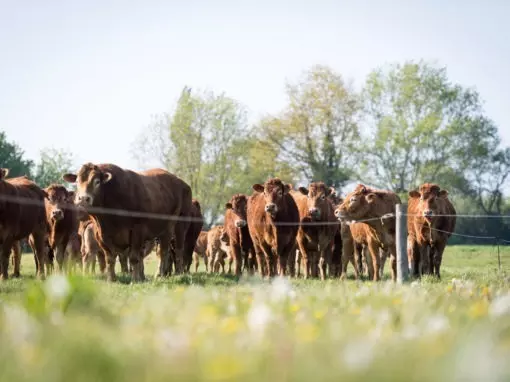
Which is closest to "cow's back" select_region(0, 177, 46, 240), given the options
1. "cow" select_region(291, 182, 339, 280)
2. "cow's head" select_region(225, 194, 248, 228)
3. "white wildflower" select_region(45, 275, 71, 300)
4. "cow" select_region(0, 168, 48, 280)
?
"cow" select_region(0, 168, 48, 280)

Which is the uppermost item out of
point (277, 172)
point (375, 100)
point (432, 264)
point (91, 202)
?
point (375, 100)

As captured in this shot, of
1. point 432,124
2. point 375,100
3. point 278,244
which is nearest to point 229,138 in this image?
point 375,100

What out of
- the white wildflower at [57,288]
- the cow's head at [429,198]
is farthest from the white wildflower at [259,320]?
the cow's head at [429,198]

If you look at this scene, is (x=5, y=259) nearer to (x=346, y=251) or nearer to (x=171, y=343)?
(x=346, y=251)

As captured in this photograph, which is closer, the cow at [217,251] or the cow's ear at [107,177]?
the cow's ear at [107,177]

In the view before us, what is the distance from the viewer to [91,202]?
1352 cm

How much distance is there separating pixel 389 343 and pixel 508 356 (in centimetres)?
65

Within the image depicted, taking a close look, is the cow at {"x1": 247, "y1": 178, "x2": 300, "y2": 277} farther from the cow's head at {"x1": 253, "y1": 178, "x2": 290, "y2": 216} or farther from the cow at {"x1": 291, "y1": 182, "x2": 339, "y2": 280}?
the cow at {"x1": 291, "y1": 182, "x2": 339, "y2": 280}

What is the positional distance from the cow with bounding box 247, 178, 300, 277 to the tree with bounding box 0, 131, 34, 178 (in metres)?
48.8

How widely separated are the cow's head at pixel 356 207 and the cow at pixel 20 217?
633 cm

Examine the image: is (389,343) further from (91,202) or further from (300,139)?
(300,139)

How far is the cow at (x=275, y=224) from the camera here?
647 inches

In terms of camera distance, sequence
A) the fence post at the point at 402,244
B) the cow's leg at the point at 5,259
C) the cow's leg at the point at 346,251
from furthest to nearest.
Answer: the cow's leg at the point at 346,251, the cow's leg at the point at 5,259, the fence post at the point at 402,244

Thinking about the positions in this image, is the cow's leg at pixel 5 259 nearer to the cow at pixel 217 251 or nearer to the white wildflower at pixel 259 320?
the white wildflower at pixel 259 320
